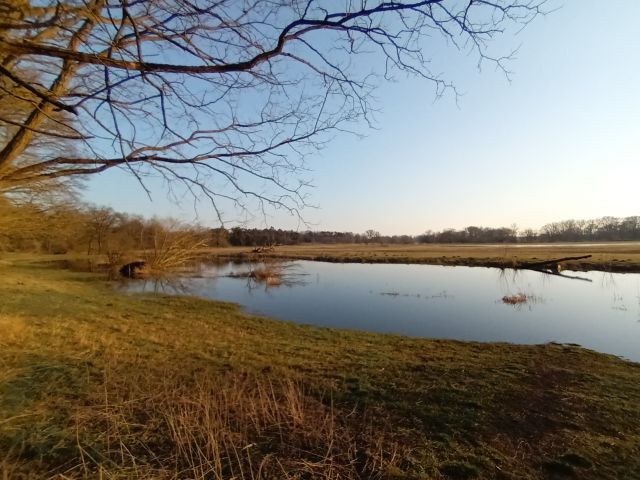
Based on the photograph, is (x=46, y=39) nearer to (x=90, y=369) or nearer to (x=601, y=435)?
(x=90, y=369)

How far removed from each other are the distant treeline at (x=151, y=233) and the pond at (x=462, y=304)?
3.48 metres

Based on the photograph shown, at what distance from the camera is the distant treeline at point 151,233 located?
7.09 m

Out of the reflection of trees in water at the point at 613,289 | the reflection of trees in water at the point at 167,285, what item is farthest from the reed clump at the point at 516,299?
the reflection of trees in water at the point at 167,285

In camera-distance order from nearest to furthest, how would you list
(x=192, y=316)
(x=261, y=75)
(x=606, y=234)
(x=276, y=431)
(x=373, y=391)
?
1. (x=261, y=75)
2. (x=276, y=431)
3. (x=373, y=391)
4. (x=192, y=316)
5. (x=606, y=234)

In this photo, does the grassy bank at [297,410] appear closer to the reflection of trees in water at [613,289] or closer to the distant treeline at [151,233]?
the distant treeline at [151,233]

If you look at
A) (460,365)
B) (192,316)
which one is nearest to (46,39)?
(460,365)

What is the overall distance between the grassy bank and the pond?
13.5ft

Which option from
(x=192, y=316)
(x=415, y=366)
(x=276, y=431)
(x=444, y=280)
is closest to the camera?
(x=276, y=431)

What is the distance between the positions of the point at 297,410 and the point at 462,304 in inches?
659

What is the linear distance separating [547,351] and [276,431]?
29.4 ft

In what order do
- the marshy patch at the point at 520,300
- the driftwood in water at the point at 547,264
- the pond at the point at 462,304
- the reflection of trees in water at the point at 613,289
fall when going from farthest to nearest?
the driftwood in water at the point at 547,264 < the marshy patch at the point at 520,300 < the reflection of trees in water at the point at 613,289 < the pond at the point at 462,304

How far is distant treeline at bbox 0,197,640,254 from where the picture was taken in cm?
709

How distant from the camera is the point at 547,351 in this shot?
33.8ft

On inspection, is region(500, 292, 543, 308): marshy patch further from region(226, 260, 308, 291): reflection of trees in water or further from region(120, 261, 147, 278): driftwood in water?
region(120, 261, 147, 278): driftwood in water
